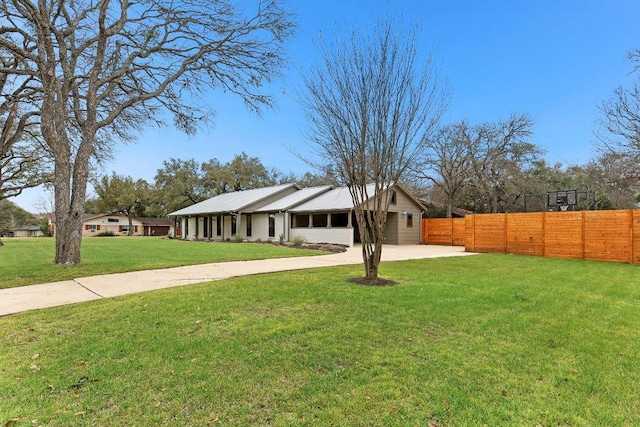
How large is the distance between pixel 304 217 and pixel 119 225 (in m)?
41.6

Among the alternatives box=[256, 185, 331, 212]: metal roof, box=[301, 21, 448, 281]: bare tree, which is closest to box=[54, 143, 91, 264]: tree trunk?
box=[301, 21, 448, 281]: bare tree

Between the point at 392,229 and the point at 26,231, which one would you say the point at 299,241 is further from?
the point at 26,231

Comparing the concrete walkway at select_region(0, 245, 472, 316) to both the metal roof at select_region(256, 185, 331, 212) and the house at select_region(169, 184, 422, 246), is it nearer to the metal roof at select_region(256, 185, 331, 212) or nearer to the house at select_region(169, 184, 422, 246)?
the house at select_region(169, 184, 422, 246)

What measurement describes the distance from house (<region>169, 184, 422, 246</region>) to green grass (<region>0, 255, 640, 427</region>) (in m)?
14.3

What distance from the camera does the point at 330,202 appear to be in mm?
21203

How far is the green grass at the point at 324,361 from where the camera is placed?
2424 millimetres

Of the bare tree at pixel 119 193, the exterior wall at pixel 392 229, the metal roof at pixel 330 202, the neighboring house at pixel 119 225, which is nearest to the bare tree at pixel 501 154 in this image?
the exterior wall at pixel 392 229

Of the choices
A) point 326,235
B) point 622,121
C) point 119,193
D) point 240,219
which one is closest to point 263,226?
point 240,219

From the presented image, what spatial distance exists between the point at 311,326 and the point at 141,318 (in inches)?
88.0

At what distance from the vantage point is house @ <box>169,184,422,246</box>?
2055 centimetres

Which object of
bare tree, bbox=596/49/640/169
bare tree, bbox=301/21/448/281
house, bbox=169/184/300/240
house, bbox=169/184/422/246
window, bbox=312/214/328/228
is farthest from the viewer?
window, bbox=312/214/328/228

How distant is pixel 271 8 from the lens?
11195 millimetres

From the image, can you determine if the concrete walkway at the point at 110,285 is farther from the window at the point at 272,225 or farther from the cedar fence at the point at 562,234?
the window at the point at 272,225

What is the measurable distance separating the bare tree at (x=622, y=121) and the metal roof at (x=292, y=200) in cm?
1541
